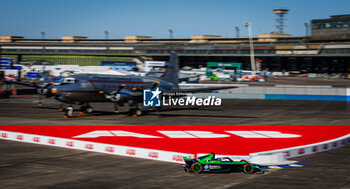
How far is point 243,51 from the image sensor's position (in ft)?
427

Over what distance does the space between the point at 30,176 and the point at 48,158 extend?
2.87 meters

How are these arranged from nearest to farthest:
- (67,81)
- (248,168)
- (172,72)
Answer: (248,168), (67,81), (172,72)

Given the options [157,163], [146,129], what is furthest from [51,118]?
[157,163]

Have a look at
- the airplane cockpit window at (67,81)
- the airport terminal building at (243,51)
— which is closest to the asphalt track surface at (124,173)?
the airplane cockpit window at (67,81)

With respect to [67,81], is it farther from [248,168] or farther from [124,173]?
[248,168]

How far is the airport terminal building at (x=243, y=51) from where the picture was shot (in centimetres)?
11688

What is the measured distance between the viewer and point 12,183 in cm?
1098

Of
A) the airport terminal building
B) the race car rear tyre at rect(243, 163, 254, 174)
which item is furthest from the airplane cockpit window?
the airport terminal building

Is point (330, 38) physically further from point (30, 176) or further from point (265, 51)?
point (30, 176)
